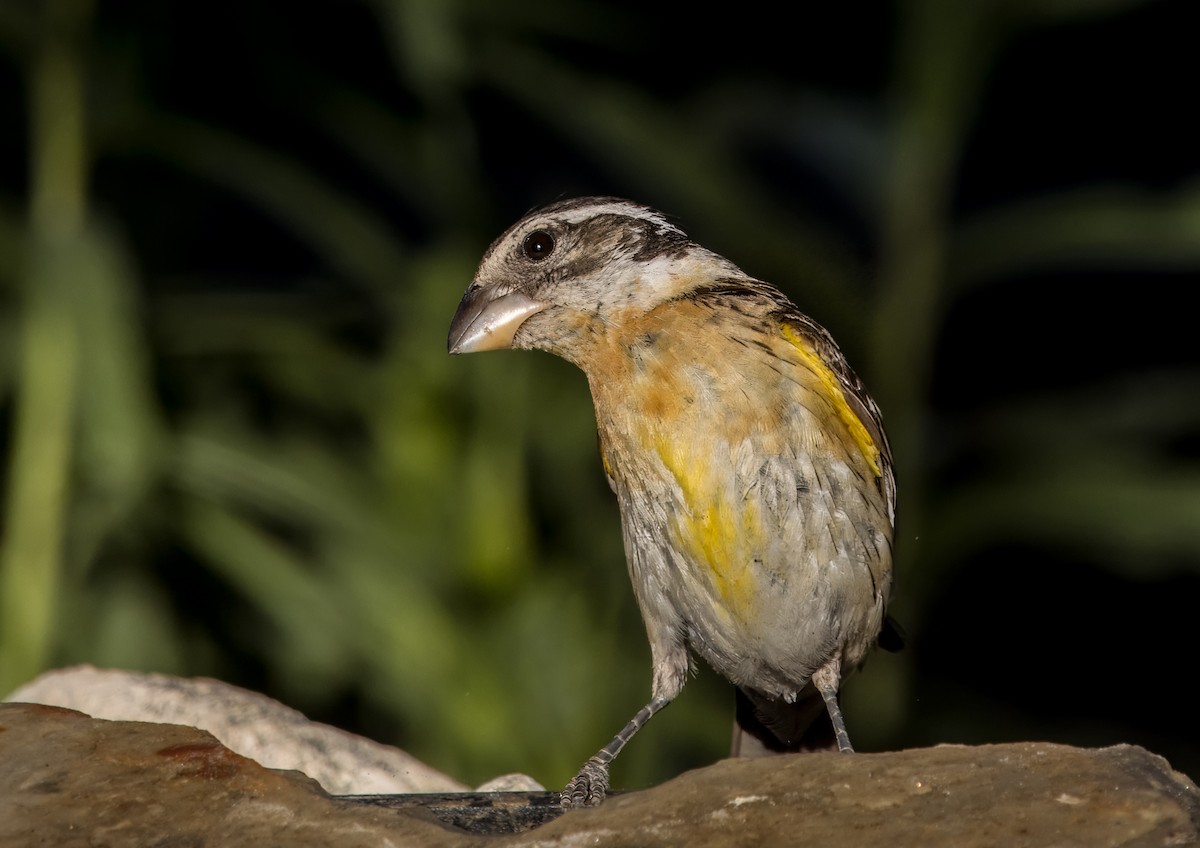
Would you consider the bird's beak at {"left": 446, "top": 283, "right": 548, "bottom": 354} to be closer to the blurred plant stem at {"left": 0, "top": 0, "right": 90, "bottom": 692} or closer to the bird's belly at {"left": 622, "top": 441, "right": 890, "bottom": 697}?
the bird's belly at {"left": 622, "top": 441, "right": 890, "bottom": 697}

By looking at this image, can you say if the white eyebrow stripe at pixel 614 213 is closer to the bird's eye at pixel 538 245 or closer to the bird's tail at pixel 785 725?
the bird's eye at pixel 538 245

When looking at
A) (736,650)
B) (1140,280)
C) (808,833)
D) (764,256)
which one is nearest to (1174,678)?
(1140,280)

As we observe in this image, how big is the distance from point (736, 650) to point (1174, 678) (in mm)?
3535

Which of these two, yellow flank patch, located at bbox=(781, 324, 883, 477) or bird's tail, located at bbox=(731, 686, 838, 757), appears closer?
yellow flank patch, located at bbox=(781, 324, 883, 477)

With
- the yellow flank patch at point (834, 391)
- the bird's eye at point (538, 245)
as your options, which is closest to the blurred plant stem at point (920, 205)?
the yellow flank patch at point (834, 391)

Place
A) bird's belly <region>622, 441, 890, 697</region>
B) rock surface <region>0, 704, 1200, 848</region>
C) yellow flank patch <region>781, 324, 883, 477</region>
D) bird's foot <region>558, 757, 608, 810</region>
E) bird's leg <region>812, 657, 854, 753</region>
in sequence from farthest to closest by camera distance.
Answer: bird's leg <region>812, 657, 854, 753</region>, yellow flank patch <region>781, 324, 883, 477</region>, bird's belly <region>622, 441, 890, 697</region>, bird's foot <region>558, 757, 608, 810</region>, rock surface <region>0, 704, 1200, 848</region>

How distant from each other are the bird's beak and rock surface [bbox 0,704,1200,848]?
1274 mm

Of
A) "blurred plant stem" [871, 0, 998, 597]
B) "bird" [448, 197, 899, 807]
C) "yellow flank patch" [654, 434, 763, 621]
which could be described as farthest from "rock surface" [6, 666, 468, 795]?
"blurred plant stem" [871, 0, 998, 597]

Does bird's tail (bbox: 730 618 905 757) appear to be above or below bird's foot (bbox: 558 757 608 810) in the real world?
above

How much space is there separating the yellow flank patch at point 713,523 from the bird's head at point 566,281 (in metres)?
0.37

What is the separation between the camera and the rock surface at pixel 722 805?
2691 millimetres

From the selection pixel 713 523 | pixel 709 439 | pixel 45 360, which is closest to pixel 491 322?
pixel 709 439

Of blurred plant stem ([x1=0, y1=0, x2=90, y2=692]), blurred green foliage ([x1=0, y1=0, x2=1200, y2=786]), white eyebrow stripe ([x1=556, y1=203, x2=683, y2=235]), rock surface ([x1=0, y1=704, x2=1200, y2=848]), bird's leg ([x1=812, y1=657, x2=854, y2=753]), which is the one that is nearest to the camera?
rock surface ([x1=0, y1=704, x2=1200, y2=848])

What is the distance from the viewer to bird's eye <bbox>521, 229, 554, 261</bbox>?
13.4 ft
